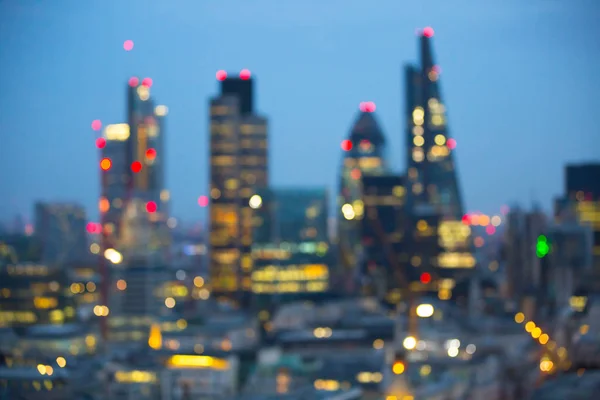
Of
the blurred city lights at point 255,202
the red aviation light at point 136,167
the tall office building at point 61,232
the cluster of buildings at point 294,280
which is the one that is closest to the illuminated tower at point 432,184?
the cluster of buildings at point 294,280

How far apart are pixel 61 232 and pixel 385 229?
23.0 m

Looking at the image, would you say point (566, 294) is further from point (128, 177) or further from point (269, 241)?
point (269, 241)

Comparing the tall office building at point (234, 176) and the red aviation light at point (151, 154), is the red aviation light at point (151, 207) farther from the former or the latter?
the tall office building at point (234, 176)

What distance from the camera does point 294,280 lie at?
45.3 metres

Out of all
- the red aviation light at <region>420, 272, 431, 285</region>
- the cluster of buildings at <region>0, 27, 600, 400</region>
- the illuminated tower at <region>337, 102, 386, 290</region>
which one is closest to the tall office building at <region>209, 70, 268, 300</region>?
the cluster of buildings at <region>0, 27, 600, 400</region>

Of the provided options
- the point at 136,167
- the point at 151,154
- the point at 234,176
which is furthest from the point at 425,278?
the point at 151,154

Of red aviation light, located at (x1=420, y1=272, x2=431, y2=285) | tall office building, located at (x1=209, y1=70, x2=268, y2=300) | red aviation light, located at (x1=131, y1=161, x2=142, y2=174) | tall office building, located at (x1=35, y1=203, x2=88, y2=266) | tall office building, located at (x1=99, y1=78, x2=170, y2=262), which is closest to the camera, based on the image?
tall office building, located at (x1=35, y1=203, x2=88, y2=266)

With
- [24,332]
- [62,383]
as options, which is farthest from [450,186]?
[62,383]

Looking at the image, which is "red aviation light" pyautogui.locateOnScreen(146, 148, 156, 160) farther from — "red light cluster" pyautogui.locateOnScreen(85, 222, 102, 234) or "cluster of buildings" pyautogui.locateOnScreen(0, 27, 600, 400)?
"red light cluster" pyautogui.locateOnScreen(85, 222, 102, 234)

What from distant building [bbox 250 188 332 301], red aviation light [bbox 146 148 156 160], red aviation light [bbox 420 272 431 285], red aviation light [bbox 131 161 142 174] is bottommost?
red aviation light [bbox 420 272 431 285]

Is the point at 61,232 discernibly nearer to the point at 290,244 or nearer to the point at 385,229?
the point at 290,244

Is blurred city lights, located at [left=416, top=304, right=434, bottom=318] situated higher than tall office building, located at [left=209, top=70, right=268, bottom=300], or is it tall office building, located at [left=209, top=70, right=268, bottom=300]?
tall office building, located at [left=209, top=70, right=268, bottom=300]

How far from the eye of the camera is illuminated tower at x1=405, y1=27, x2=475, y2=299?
49.1 m

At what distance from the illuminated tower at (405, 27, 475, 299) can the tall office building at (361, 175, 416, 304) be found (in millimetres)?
403
